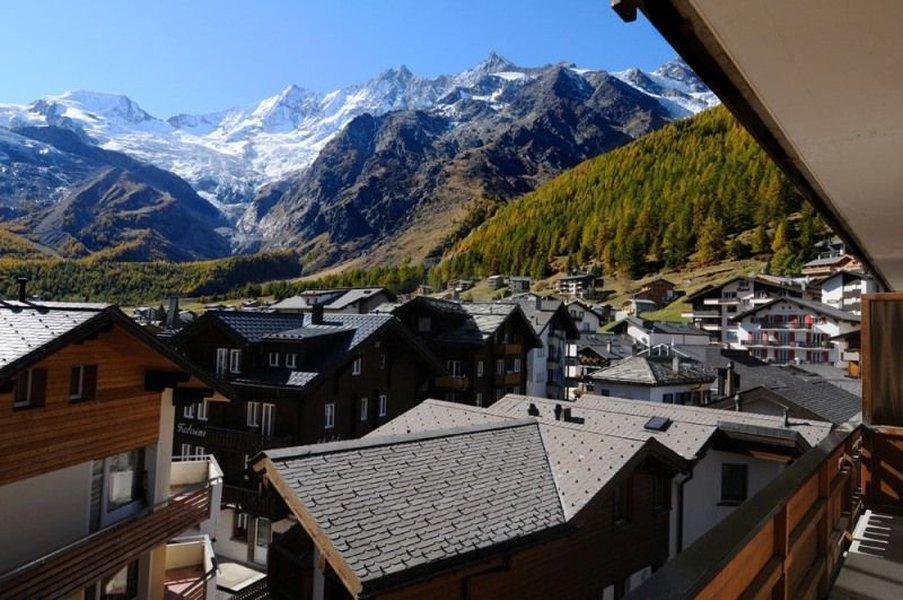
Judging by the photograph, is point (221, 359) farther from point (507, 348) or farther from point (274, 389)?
point (507, 348)

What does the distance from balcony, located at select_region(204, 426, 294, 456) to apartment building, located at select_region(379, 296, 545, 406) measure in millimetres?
13283

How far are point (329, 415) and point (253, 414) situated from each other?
Result: 3.27 meters

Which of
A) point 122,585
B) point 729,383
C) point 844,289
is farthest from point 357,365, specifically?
point 844,289

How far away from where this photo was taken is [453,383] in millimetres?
35594

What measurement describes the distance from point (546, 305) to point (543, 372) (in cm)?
838

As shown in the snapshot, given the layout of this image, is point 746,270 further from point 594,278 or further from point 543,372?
point 543,372

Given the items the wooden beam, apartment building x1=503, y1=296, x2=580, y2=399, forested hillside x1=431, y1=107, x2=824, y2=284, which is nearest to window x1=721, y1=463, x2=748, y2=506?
the wooden beam

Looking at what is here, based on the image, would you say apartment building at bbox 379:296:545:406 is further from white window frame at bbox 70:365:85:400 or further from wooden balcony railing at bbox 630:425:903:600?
wooden balcony railing at bbox 630:425:903:600

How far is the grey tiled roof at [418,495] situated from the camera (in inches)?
346

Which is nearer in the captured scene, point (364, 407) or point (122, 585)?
point (122, 585)

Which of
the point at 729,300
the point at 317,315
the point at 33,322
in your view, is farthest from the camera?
the point at 729,300

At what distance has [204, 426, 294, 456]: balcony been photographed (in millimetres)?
23891

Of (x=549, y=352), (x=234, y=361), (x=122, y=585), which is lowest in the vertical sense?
(x=122, y=585)

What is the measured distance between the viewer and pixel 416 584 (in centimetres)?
854
